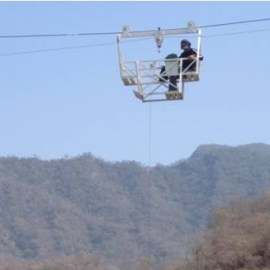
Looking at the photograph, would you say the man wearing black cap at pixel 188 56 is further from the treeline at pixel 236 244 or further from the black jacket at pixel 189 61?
the treeline at pixel 236 244

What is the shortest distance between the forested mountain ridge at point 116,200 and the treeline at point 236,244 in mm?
37528

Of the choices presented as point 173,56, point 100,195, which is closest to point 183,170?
point 100,195

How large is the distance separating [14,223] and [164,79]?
100m

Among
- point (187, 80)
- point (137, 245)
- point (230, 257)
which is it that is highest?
point (187, 80)

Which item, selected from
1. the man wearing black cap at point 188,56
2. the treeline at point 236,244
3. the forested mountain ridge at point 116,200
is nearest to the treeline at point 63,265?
the treeline at point 236,244

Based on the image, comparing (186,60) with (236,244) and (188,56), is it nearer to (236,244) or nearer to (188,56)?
(188,56)

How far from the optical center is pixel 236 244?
55031 millimetres

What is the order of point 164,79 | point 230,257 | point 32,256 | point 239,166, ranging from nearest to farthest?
point 164,79
point 230,257
point 32,256
point 239,166

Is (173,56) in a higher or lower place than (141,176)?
higher

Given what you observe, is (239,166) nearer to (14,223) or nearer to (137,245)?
(137,245)

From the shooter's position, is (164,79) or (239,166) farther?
(239,166)

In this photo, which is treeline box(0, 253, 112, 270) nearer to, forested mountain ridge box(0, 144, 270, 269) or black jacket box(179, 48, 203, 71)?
forested mountain ridge box(0, 144, 270, 269)

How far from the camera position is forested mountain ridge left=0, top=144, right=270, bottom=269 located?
360 feet

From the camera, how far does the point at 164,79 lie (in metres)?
14.5
